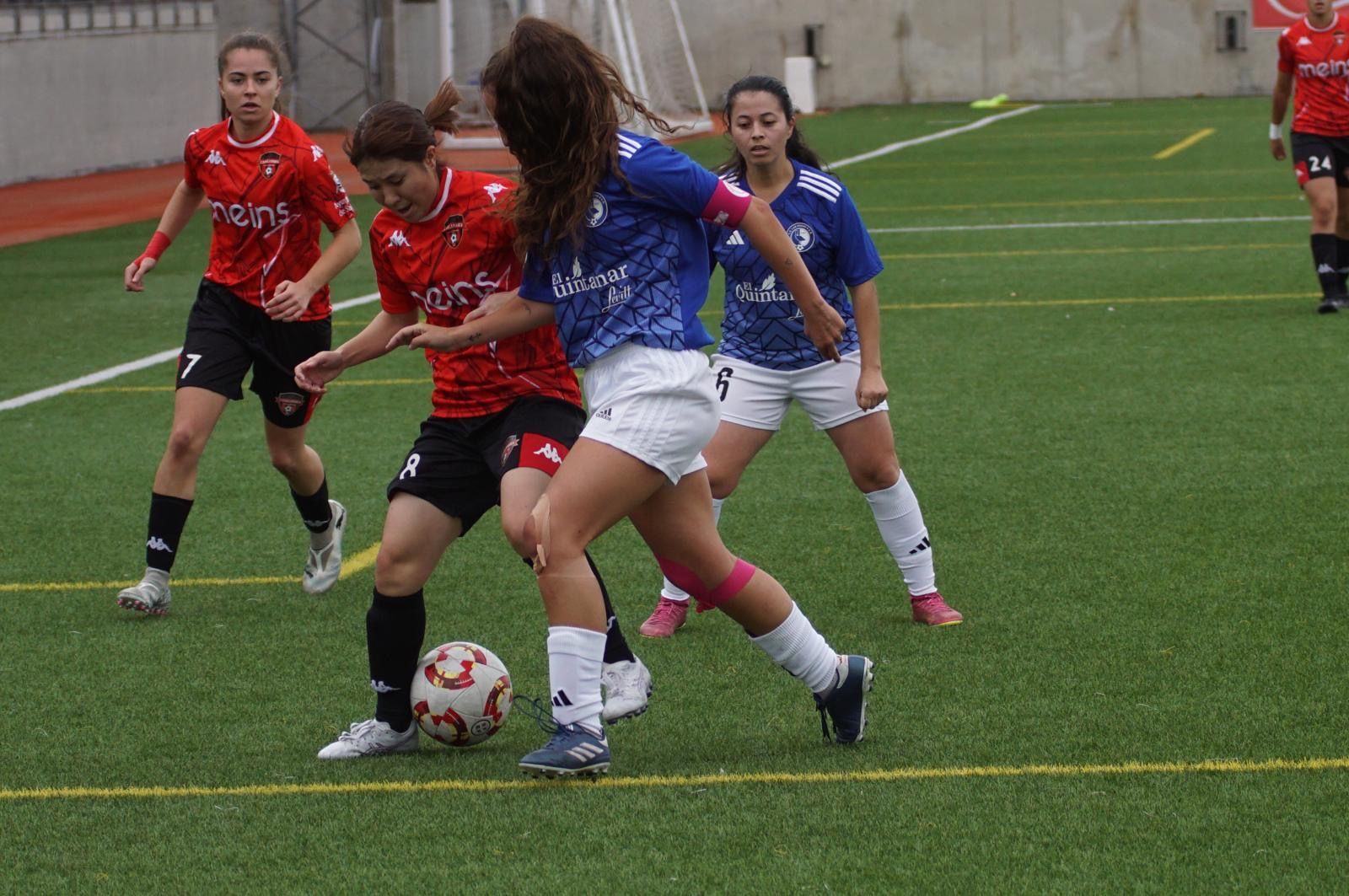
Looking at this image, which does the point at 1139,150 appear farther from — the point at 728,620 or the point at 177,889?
the point at 177,889

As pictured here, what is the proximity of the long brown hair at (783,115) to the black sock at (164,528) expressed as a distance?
91.2 inches

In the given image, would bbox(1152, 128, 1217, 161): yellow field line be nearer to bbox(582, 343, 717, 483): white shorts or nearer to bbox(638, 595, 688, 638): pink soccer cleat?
bbox(638, 595, 688, 638): pink soccer cleat

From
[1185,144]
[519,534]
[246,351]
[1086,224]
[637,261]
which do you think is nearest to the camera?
[637,261]

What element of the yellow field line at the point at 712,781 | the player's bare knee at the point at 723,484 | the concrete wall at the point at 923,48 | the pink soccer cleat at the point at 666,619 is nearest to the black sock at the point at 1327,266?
the player's bare knee at the point at 723,484

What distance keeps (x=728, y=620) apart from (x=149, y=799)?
2.38 m

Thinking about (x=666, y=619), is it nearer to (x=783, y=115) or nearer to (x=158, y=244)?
(x=783, y=115)

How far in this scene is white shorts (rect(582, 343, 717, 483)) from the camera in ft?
15.1

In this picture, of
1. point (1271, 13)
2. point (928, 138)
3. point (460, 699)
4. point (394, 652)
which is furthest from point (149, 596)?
point (1271, 13)

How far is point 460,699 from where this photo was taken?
16.8 feet

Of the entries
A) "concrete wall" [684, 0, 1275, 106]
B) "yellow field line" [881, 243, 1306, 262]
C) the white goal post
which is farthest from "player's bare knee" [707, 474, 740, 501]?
"concrete wall" [684, 0, 1275, 106]

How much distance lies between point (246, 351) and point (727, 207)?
10.2 ft

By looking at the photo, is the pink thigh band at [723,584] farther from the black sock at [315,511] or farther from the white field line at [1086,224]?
the white field line at [1086,224]

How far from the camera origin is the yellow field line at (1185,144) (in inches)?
1075

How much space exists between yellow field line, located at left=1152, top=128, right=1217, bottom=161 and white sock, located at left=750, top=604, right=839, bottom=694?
2305 centimetres
